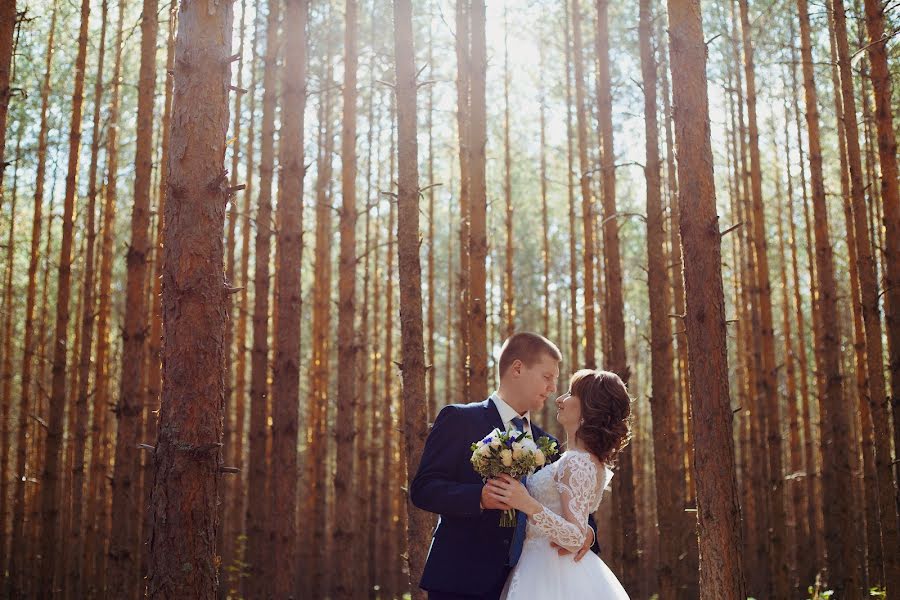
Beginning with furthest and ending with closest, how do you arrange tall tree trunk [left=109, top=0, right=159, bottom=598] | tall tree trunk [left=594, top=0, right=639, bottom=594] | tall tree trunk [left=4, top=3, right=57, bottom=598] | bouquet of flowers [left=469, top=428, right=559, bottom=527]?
tall tree trunk [left=4, top=3, right=57, bottom=598]
tall tree trunk [left=594, top=0, right=639, bottom=594]
tall tree trunk [left=109, top=0, right=159, bottom=598]
bouquet of flowers [left=469, top=428, right=559, bottom=527]

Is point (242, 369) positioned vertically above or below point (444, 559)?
above

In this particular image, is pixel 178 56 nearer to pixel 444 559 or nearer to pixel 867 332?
pixel 444 559

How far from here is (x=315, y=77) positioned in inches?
527

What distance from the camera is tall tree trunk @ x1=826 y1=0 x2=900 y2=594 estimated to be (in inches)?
312

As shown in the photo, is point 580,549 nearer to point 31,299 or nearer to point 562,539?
point 562,539

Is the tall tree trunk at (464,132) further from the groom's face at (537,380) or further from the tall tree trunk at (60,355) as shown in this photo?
the groom's face at (537,380)

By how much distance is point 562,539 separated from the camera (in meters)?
3.27

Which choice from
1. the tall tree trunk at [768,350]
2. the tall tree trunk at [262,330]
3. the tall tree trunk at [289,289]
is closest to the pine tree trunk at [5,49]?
the tall tree trunk at [289,289]

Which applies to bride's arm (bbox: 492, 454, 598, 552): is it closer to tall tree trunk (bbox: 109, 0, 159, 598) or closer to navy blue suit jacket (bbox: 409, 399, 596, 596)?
navy blue suit jacket (bbox: 409, 399, 596, 596)

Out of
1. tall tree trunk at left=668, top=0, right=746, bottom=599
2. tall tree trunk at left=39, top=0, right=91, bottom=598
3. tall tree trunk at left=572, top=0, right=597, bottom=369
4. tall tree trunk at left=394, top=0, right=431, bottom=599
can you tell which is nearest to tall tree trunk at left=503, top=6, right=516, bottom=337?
tall tree trunk at left=572, top=0, right=597, bottom=369

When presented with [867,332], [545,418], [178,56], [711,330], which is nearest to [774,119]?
[867,332]

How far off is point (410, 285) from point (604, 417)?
346 cm

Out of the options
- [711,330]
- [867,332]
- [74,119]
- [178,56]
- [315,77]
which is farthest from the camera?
[315,77]

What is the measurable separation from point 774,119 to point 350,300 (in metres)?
9.98
